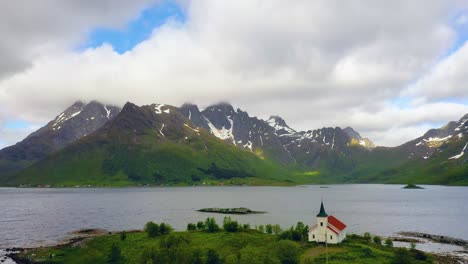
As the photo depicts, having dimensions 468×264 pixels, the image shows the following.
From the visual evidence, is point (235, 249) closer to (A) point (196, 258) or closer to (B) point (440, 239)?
(A) point (196, 258)

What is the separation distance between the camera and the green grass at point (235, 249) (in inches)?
3497

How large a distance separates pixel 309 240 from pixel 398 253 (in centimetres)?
2207

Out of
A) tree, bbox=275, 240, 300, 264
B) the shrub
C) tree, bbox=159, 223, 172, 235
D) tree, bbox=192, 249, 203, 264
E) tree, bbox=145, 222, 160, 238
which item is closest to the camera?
tree, bbox=192, 249, 203, 264

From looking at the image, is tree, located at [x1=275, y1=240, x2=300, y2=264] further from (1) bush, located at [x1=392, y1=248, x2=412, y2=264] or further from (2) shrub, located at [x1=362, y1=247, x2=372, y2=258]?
(1) bush, located at [x1=392, y1=248, x2=412, y2=264]

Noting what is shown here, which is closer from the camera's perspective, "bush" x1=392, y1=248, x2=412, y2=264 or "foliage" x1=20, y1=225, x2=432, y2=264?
"foliage" x1=20, y1=225, x2=432, y2=264

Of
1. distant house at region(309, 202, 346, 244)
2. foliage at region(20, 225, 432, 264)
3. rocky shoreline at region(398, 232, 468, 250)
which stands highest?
distant house at region(309, 202, 346, 244)

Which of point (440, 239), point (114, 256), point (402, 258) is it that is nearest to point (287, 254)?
point (402, 258)

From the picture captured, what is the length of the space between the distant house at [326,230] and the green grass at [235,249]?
233cm

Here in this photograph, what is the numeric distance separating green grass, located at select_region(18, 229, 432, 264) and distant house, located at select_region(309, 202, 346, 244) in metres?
2.33

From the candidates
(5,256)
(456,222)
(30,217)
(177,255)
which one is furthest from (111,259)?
(456,222)

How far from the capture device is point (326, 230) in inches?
4013

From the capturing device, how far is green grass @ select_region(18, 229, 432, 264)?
88.8 metres

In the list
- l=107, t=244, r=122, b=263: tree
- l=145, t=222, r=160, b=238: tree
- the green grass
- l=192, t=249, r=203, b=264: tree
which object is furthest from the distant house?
l=107, t=244, r=122, b=263: tree

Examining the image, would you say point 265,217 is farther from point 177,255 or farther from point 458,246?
point 177,255
